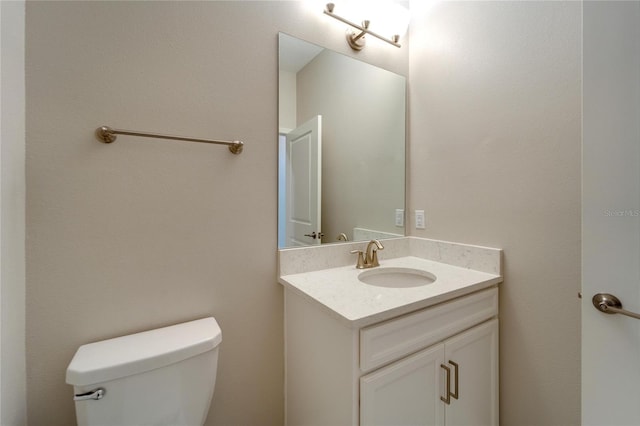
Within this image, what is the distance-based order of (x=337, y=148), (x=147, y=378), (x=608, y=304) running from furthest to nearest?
1. (x=337, y=148)
2. (x=147, y=378)
3. (x=608, y=304)

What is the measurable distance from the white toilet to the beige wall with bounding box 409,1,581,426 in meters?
1.26

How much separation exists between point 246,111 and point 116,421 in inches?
44.4

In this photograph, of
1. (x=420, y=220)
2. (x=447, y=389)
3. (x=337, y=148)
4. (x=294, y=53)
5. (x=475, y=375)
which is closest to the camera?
(x=447, y=389)

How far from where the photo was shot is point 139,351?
0.85 m

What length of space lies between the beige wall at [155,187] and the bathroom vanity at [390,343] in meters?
0.19

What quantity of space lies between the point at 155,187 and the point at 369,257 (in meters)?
1.00

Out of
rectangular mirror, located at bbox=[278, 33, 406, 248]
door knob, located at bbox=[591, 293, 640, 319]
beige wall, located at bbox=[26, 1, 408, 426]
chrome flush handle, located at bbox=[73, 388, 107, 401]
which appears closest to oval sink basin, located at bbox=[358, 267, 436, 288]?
rectangular mirror, located at bbox=[278, 33, 406, 248]

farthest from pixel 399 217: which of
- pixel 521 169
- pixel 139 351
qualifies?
pixel 139 351

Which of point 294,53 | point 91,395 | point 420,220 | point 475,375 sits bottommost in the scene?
point 475,375

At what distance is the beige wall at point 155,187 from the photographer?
2.81ft

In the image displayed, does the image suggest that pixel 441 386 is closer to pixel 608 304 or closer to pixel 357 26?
pixel 608 304

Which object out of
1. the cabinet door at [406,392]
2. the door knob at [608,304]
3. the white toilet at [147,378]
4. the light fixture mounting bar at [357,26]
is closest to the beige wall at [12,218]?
the white toilet at [147,378]

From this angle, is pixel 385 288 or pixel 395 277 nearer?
pixel 385 288

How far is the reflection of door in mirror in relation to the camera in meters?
1.27
